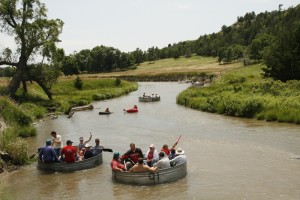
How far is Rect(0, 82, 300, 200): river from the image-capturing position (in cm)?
1884

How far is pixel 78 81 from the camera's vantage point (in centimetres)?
8006

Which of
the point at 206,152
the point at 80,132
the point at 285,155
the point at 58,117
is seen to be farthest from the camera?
the point at 58,117

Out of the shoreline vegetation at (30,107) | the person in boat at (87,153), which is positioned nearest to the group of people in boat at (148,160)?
the person in boat at (87,153)

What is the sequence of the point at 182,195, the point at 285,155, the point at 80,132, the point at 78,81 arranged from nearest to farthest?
the point at 182,195
the point at 285,155
the point at 80,132
the point at 78,81

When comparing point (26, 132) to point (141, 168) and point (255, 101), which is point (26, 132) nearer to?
point (141, 168)

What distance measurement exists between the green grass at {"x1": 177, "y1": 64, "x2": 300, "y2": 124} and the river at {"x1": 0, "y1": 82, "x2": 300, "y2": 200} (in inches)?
60.1

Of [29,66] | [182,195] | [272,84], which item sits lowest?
[182,195]

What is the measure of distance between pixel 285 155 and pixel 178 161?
8121mm

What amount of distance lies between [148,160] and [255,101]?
23032 mm

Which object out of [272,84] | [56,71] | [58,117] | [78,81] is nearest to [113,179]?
Answer: [58,117]

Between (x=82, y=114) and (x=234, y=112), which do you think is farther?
(x=82, y=114)

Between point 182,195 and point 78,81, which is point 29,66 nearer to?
point 78,81

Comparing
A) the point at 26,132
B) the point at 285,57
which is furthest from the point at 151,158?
the point at 285,57

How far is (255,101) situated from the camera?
4091 cm
